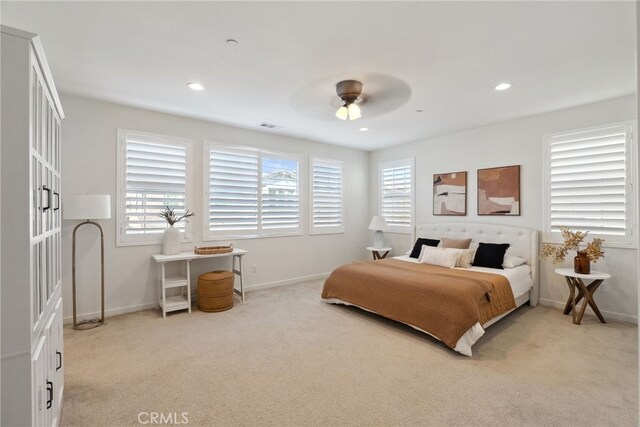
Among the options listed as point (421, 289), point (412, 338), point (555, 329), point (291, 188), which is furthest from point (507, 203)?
point (291, 188)

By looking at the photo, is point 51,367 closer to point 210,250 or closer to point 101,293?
point 101,293

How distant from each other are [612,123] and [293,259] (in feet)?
15.3

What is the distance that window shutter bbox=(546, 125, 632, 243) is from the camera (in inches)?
134

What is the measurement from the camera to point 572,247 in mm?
3553

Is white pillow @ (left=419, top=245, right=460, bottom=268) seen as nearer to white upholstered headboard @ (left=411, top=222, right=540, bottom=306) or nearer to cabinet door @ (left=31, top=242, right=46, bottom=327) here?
white upholstered headboard @ (left=411, top=222, right=540, bottom=306)

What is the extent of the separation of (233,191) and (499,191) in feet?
13.1

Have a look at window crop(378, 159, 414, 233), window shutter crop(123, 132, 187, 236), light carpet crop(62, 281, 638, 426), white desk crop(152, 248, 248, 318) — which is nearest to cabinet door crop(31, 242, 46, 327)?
light carpet crop(62, 281, 638, 426)

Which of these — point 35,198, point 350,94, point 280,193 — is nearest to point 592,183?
point 350,94

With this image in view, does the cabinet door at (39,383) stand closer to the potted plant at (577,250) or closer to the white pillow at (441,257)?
the white pillow at (441,257)

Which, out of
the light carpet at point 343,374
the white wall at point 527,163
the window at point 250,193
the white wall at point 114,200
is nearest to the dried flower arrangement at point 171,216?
the white wall at point 114,200

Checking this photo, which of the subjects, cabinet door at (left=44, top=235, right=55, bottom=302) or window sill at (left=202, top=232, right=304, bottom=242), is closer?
cabinet door at (left=44, top=235, right=55, bottom=302)

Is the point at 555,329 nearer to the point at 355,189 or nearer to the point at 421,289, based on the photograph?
the point at 421,289

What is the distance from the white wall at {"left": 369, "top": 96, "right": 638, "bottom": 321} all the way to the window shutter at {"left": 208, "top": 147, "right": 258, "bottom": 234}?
2.86m

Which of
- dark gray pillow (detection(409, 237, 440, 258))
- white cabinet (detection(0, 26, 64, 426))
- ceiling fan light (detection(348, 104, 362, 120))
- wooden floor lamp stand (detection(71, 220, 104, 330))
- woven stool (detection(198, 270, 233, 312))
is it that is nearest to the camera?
white cabinet (detection(0, 26, 64, 426))
